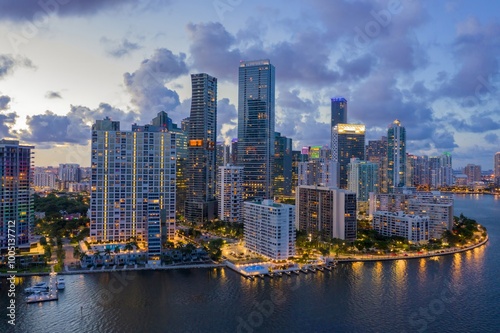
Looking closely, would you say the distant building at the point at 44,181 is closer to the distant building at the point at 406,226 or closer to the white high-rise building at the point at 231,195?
the white high-rise building at the point at 231,195

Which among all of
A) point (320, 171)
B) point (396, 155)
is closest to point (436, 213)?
point (320, 171)

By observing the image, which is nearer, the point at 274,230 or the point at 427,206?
the point at 274,230

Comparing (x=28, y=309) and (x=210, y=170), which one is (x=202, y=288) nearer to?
(x=28, y=309)

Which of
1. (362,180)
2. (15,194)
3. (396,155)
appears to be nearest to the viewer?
(15,194)

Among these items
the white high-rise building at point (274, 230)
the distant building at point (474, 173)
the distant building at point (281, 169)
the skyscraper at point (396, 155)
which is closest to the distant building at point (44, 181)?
the distant building at point (281, 169)

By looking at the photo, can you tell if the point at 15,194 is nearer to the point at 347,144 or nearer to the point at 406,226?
the point at 406,226
